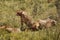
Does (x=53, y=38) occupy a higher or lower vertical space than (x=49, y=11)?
higher

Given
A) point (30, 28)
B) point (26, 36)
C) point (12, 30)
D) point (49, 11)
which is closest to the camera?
point (26, 36)

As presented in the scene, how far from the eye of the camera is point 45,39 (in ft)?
23.0

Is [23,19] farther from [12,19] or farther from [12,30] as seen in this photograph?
[12,30]

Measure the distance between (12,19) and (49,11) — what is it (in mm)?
2176

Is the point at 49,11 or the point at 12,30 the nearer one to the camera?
the point at 12,30

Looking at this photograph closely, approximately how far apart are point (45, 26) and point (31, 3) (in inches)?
131

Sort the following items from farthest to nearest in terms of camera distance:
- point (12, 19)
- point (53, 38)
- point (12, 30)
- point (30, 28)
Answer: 1. point (12, 19)
2. point (30, 28)
3. point (12, 30)
4. point (53, 38)

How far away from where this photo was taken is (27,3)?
12.0m

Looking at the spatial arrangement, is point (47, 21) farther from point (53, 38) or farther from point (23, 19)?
point (53, 38)

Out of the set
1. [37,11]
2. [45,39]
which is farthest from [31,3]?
[45,39]

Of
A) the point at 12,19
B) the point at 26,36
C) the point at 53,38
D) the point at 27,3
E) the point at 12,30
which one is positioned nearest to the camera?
the point at 53,38

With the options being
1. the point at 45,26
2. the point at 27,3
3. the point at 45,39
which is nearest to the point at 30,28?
the point at 45,26

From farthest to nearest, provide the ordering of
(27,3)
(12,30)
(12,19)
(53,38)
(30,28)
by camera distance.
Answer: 1. (27,3)
2. (12,19)
3. (30,28)
4. (12,30)
5. (53,38)

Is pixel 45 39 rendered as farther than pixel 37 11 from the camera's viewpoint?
No
